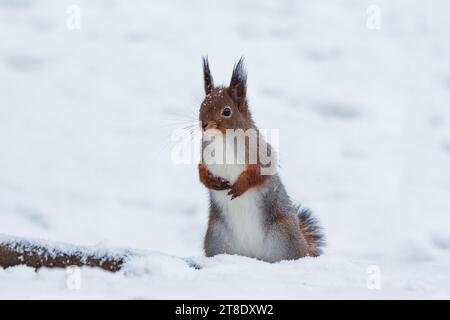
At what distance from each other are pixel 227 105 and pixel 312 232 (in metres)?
0.93

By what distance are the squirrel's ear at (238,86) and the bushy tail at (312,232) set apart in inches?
31.5

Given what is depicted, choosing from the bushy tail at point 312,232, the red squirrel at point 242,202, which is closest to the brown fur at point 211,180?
the red squirrel at point 242,202

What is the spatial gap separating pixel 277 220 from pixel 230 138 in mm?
435

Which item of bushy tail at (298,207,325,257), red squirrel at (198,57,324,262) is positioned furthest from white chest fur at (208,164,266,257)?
bushy tail at (298,207,325,257)

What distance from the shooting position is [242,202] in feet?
12.4

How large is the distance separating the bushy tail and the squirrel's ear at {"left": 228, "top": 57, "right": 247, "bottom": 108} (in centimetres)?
80

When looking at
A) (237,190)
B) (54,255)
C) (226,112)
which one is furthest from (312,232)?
(54,255)

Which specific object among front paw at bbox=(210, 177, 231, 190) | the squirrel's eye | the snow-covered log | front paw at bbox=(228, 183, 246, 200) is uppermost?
the squirrel's eye

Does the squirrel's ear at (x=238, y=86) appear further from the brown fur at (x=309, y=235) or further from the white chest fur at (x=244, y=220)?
the brown fur at (x=309, y=235)

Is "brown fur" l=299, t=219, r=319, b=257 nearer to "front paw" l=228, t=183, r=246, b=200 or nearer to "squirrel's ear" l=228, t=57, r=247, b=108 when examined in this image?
"front paw" l=228, t=183, r=246, b=200

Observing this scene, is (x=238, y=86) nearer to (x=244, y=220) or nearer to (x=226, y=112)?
(x=226, y=112)

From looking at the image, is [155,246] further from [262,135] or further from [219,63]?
[219,63]

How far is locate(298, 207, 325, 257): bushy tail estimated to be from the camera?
4.29 meters

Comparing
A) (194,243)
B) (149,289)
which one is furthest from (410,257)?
(149,289)
